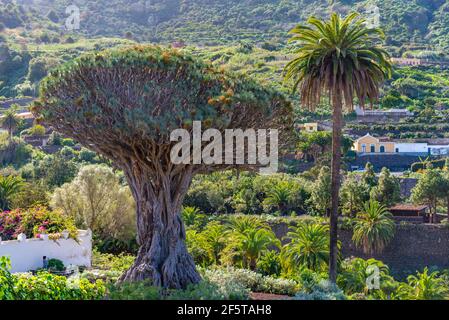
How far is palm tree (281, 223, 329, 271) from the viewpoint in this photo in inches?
1149

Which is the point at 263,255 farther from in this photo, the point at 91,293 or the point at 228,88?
the point at 91,293

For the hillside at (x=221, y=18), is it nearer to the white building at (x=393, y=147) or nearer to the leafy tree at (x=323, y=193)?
the white building at (x=393, y=147)

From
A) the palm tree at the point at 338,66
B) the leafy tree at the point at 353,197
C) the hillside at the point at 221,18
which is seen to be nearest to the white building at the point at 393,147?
the leafy tree at the point at 353,197

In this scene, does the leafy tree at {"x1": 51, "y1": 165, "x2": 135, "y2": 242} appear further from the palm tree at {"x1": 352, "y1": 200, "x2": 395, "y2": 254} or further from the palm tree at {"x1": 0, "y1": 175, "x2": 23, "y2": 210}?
the palm tree at {"x1": 352, "y1": 200, "x2": 395, "y2": 254}

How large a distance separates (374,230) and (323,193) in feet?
18.1

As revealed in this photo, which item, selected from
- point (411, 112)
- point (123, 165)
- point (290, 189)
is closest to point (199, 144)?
point (123, 165)

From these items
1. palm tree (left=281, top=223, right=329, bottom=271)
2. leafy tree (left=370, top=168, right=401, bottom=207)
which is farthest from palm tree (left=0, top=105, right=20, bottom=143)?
palm tree (left=281, top=223, right=329, bottom=271)

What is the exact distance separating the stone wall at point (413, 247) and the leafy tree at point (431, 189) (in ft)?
8.19

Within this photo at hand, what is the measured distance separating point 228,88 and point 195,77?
89 centimetres

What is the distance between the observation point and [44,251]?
27141 millimetres

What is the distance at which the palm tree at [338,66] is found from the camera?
73.9ft

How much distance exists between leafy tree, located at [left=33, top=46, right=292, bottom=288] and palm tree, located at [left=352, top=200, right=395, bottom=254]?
55.0ft

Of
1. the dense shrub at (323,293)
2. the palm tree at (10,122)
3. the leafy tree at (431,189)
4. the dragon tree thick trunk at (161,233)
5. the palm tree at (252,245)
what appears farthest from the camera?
the palm tree at (10,122)

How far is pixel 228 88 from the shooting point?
20.8 meters
